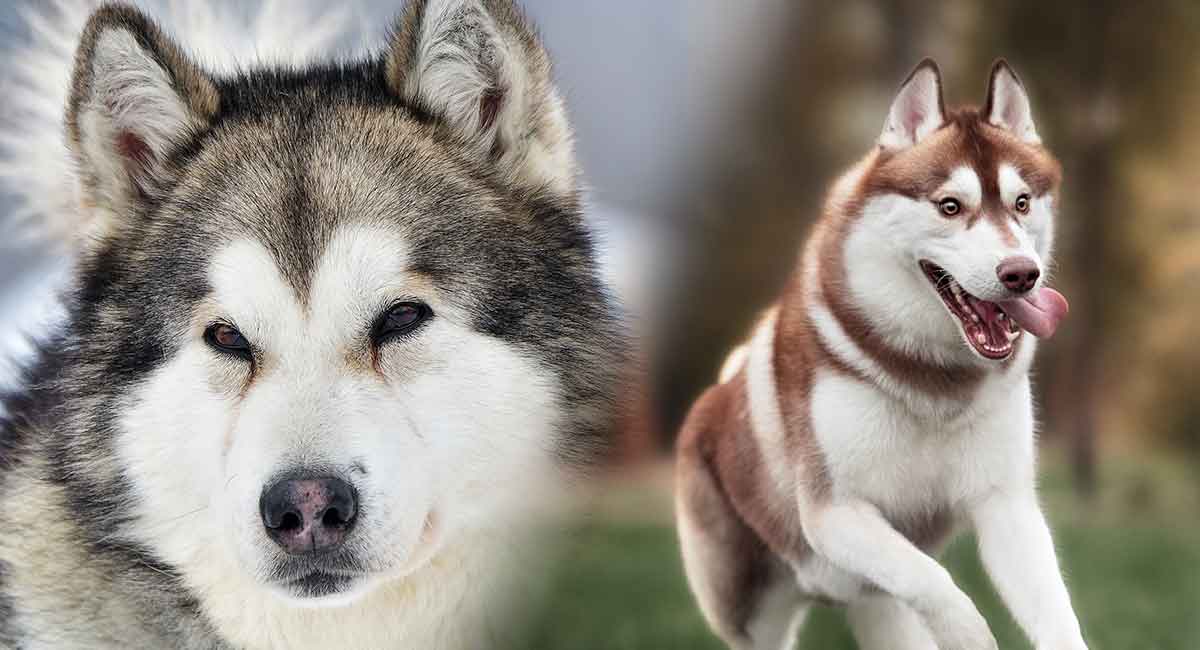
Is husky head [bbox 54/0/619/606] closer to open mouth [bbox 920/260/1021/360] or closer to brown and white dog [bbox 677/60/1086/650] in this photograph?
brown and white dog [bbox 677/60/1086/650]

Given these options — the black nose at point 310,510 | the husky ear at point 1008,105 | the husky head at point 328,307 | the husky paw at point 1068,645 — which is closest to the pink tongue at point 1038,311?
the husky ear at point 1008,105

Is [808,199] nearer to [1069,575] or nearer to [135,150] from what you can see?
[1069,575]

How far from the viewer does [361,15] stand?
6.00 ft

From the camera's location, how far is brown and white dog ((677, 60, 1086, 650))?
4.44ft

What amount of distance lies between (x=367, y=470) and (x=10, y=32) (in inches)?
45.4

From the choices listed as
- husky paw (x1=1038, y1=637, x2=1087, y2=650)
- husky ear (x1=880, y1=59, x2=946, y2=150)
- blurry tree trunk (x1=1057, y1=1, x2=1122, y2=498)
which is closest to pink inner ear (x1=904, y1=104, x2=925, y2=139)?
husky ear (x1=880, y1=59, x2=946, y2=150)

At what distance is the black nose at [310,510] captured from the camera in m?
1.12

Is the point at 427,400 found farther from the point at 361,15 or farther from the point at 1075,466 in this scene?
the point at 1075,466

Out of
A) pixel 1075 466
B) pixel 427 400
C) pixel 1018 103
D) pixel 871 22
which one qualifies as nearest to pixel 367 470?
pixel 427 400

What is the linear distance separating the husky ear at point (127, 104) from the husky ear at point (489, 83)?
243mm

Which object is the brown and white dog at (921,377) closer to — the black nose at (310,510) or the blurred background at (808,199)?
the blurred background at (808,199)

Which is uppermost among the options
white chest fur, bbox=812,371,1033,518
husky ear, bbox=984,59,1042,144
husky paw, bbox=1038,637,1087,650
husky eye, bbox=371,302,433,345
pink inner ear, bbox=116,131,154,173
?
husky ear, bbox=984,59,1042,144

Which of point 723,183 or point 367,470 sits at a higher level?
point 723,183

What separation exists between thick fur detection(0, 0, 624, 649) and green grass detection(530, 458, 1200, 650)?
30 cm
